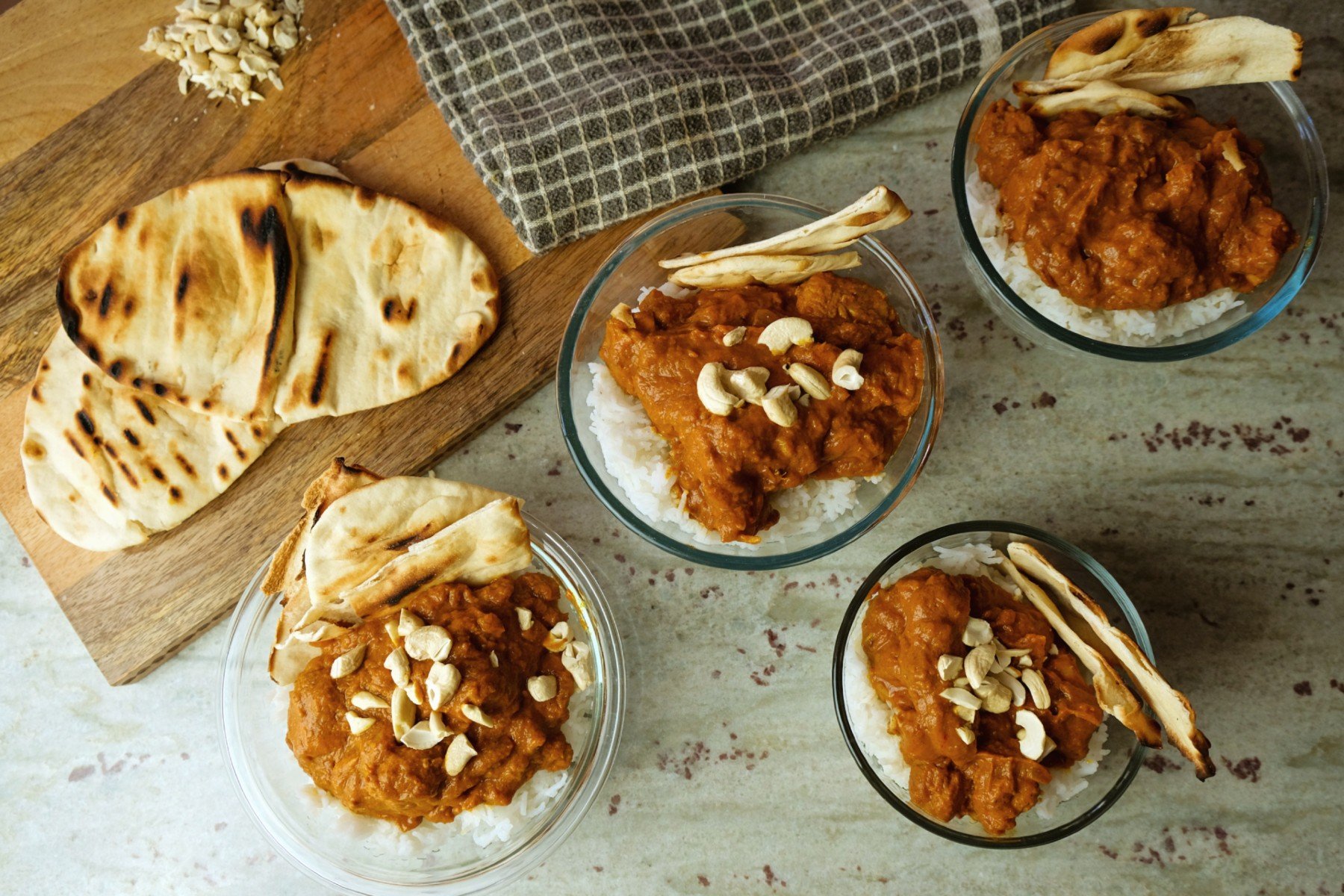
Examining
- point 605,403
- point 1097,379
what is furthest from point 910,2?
point 605,403

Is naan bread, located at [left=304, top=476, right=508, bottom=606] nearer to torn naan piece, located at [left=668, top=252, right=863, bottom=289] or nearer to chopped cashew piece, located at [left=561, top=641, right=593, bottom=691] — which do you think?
chopped cashew piece, located at [left=561, top=641, right=593, bottom=691]

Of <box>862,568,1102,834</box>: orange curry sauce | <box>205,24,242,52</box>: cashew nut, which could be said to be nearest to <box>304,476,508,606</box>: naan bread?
<box>862,568,1102,834</box>: orange curry sauce

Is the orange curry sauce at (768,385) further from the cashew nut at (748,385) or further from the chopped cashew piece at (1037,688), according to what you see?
the chopped cashew piece at (1037,688)

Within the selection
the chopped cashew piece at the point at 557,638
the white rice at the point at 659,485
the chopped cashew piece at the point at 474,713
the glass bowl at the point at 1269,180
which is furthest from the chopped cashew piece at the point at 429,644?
the glass bowl at the point at 1269,180

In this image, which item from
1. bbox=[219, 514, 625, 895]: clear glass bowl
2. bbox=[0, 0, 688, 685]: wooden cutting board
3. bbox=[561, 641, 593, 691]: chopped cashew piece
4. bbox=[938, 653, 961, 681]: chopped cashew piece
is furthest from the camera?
bbox=[0, 0, 688, 685]: wooden cutting board

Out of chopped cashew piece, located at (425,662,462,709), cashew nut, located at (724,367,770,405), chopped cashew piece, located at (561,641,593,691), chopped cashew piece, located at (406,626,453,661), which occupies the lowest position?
chopped cashew piece, located at (561,641,593,691)

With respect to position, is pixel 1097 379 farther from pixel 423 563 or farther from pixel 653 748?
pixel 423 563
